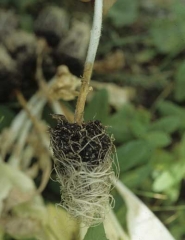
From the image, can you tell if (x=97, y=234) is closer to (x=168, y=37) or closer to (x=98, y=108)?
(x=98, y=108)

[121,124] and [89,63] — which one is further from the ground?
[89,63]

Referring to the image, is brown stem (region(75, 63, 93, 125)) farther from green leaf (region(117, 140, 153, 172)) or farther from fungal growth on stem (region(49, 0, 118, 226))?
green leaf (region(117, 140, 153, 172))

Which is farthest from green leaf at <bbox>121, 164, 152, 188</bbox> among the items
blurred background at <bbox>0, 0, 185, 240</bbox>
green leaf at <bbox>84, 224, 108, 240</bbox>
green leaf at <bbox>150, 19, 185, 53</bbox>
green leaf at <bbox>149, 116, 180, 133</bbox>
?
green leaf at <bbox>150, 19, 185, 53</bbox>

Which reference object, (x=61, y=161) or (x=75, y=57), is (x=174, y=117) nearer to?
(x=75, y=57)

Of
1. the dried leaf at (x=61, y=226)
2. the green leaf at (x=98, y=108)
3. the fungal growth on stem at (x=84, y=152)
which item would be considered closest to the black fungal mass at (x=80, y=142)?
the fungal growth on stem at (x=84, y=152)

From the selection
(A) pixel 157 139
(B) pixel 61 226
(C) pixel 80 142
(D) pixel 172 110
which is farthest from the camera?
(D) pixel 172 110

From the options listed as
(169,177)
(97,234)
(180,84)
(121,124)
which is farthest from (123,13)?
(97,234)

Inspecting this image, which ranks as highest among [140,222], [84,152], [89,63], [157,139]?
[89,63]
